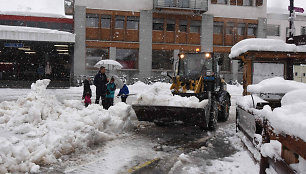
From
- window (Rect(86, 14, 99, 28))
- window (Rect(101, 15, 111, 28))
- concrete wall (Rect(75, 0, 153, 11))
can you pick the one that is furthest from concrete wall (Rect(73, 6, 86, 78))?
window (Rect(101, 15, 111, 28))

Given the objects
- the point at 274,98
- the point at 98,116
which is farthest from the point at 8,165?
the point at 274,98

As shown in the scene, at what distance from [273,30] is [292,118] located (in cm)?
3375

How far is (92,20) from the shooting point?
26156mm

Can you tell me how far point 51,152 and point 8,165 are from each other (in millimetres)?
858

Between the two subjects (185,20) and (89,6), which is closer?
(89,6)

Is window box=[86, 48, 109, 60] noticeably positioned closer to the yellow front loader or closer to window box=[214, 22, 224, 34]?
window box=[214, 22, 224, 34]

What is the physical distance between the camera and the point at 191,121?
743cm

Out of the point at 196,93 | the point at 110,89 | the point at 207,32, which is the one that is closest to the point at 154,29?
the point at 207,32

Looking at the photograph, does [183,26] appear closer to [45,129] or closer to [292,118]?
[45,129]

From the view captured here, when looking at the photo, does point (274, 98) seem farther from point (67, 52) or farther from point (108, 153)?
point (67, 52)

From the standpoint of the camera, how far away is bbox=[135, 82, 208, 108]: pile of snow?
7.47 meters

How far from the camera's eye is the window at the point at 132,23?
26.8 metres

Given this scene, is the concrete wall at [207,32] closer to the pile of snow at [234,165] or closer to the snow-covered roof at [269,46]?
the snow-covered roof at [269,46]

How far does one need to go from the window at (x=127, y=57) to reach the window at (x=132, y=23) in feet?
7.24
